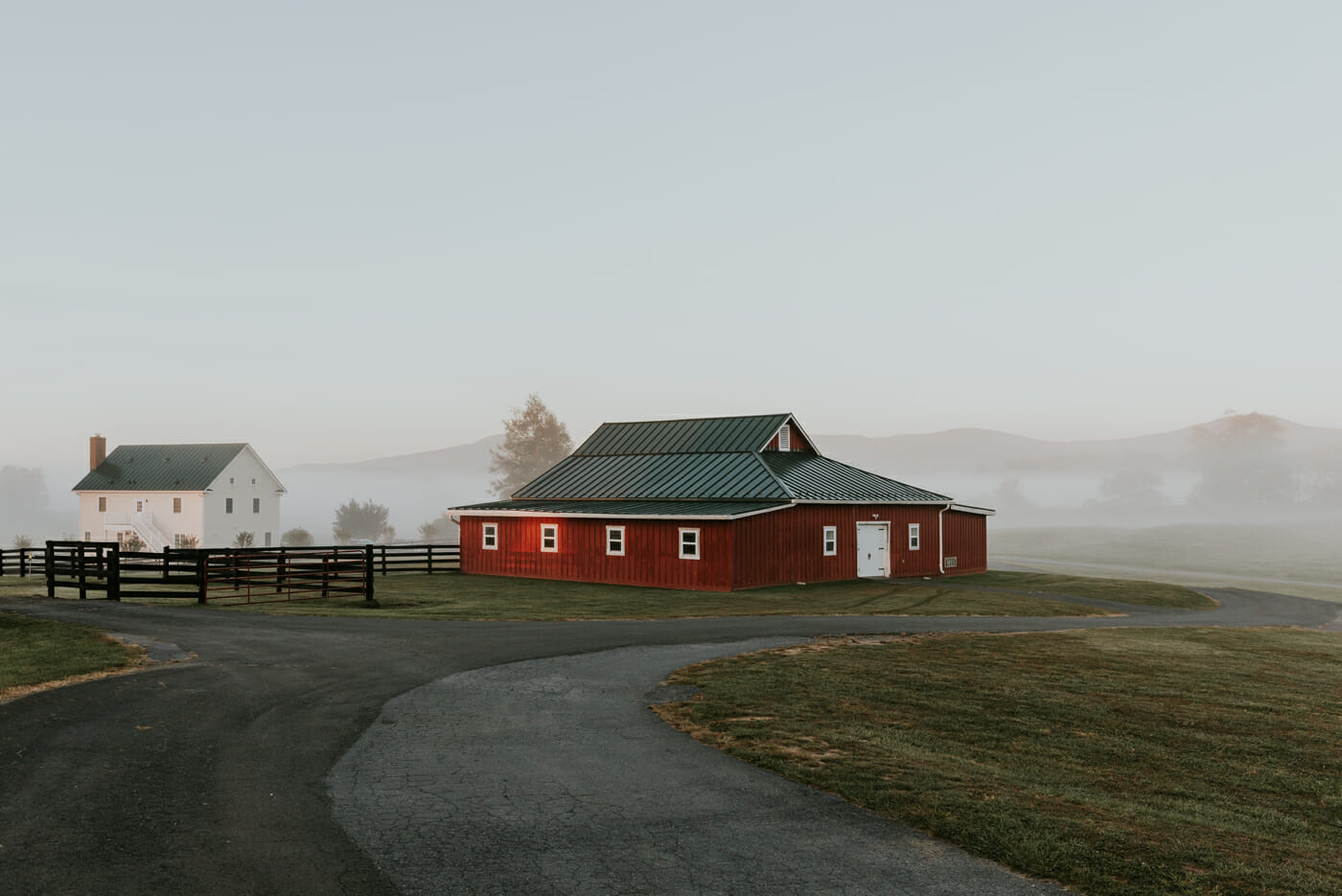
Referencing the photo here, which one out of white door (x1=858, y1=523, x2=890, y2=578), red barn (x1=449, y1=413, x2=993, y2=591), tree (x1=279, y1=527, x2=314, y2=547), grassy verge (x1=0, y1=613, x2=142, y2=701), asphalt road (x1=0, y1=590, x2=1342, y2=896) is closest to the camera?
asphalt road (x1=0, y1=590, x2=1342, y2=896)

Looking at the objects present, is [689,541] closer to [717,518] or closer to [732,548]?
[717,518]

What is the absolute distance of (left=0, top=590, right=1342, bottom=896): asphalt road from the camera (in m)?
6.79

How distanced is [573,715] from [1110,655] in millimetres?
11940

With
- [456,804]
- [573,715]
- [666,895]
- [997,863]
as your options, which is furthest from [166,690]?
[997,863]

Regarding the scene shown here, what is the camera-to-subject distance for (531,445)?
359 ft

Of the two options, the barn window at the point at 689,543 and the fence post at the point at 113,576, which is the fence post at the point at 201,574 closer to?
the fence post at the point at 113,576

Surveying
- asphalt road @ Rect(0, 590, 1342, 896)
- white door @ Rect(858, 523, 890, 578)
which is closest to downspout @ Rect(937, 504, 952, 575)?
white door @ Rect(858, 523, 890, 578)

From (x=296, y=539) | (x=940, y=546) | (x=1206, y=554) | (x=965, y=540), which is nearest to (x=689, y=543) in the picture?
(x=940, y=546)

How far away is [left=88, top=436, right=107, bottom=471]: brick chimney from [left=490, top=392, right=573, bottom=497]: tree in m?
43.0

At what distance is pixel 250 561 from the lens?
28.8m

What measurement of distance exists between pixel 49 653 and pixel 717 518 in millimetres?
22080

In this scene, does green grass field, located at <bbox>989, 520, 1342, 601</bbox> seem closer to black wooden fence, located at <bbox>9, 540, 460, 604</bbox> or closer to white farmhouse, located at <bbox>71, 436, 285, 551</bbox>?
black wooden fence, located at <bbox>9, 540, 460, 604</bbox>

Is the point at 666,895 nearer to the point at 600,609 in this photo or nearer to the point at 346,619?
the point at 346,619

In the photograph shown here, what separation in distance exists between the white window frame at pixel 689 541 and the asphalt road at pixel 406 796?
19519mm
